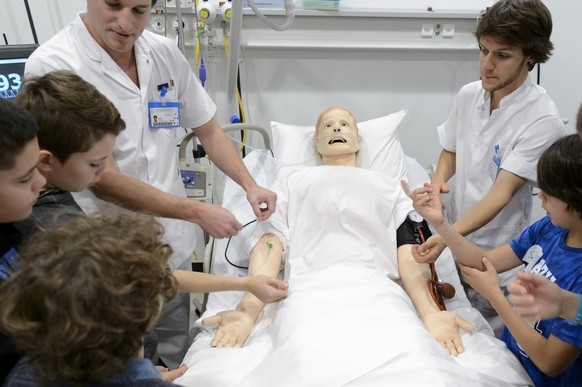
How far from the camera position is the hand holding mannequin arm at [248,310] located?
1.59m

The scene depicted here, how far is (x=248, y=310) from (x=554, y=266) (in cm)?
97

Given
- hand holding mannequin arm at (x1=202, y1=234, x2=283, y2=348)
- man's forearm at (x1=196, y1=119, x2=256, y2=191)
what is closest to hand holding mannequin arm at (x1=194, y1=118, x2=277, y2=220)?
man's forearm at (x1=196, y1=119, x2=256, y2=191)

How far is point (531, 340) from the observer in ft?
4.16

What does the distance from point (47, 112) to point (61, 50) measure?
1.72 feet

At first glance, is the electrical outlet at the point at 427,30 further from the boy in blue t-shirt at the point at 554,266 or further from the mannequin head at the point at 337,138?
the boy in blue t-shirt at the point at 554,266

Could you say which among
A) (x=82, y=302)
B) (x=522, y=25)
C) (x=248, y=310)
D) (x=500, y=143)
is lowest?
(x=248, y=310)

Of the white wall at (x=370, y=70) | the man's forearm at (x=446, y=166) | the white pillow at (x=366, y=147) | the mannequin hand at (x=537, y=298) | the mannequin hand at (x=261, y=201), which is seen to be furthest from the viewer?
the white wall at (x=370, y=70)

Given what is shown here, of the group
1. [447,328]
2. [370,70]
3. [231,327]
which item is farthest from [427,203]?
[370,70]

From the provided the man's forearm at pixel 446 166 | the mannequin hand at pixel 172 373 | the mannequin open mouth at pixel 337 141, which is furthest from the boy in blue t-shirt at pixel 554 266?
the mannequin open mouth at pixel 337 141

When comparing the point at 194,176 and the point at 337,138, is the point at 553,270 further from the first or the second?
the point at 194,176

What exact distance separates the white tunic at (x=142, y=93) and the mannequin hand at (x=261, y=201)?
27 centimetres

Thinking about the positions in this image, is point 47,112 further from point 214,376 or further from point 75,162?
point 214,376

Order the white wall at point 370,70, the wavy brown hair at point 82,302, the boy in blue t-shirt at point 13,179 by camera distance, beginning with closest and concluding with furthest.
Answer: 1. the wavy brown hair at point 82,302
2. the boy in blue t-shirt at point 13,179
3. the white wall at point 370,70

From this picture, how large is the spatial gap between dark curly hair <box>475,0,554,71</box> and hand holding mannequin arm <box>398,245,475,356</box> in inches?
33.4
